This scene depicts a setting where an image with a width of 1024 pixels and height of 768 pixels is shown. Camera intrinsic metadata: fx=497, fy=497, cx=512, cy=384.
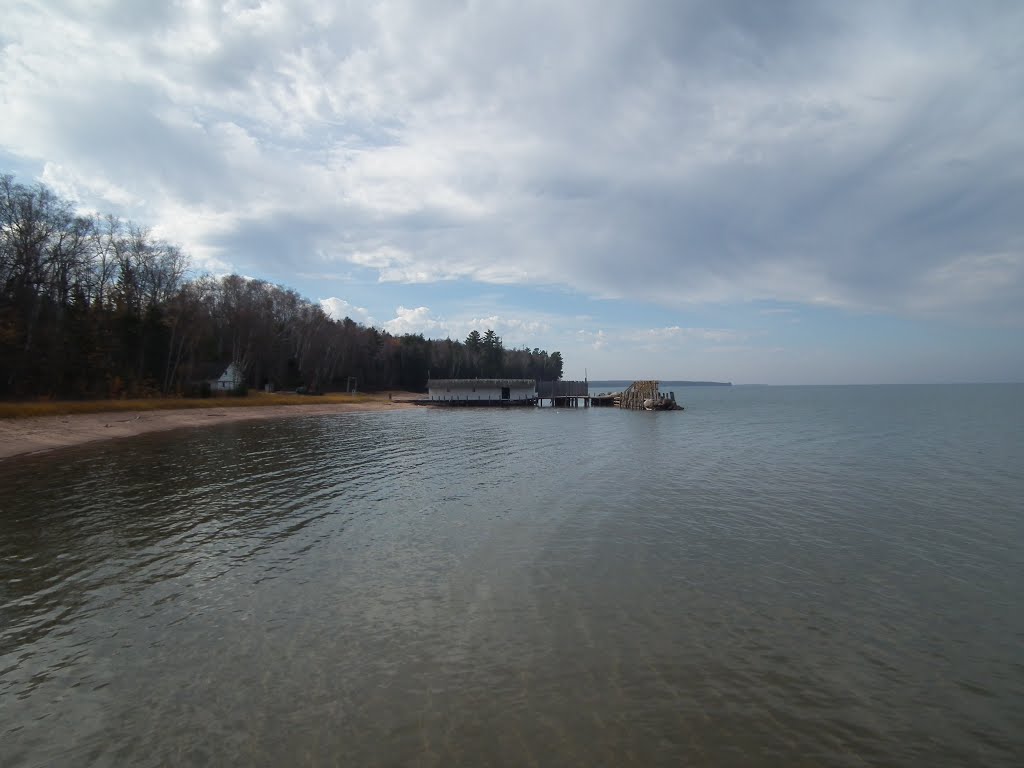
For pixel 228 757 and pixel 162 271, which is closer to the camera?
pixel 228 757

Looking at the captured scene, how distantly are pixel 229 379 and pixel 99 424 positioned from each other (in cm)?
4268

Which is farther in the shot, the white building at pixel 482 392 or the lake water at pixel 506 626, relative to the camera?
the white building at pixel 482 392

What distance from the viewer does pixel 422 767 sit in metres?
5.48

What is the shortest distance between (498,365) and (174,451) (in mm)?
120537

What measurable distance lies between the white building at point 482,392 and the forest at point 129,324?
921 inches

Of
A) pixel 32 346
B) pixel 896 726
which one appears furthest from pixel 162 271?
pixel 896 726

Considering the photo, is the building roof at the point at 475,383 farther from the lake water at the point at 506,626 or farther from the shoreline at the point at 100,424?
the lake water at the point at 506,626

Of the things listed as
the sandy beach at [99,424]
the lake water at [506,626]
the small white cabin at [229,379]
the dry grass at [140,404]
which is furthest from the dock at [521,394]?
the lake water at [506,626]

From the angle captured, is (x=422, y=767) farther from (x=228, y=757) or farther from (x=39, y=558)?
(x=39, y=558)

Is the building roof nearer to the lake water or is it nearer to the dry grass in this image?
the dry grass

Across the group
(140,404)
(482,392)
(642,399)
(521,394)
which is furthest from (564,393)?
(140,404)

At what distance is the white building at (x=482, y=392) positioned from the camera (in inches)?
3541

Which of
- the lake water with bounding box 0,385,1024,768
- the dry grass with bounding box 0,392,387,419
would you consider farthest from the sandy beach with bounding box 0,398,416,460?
the lake water with bounding box 0,385,1024,768

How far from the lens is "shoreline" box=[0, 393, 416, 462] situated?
2953cm
